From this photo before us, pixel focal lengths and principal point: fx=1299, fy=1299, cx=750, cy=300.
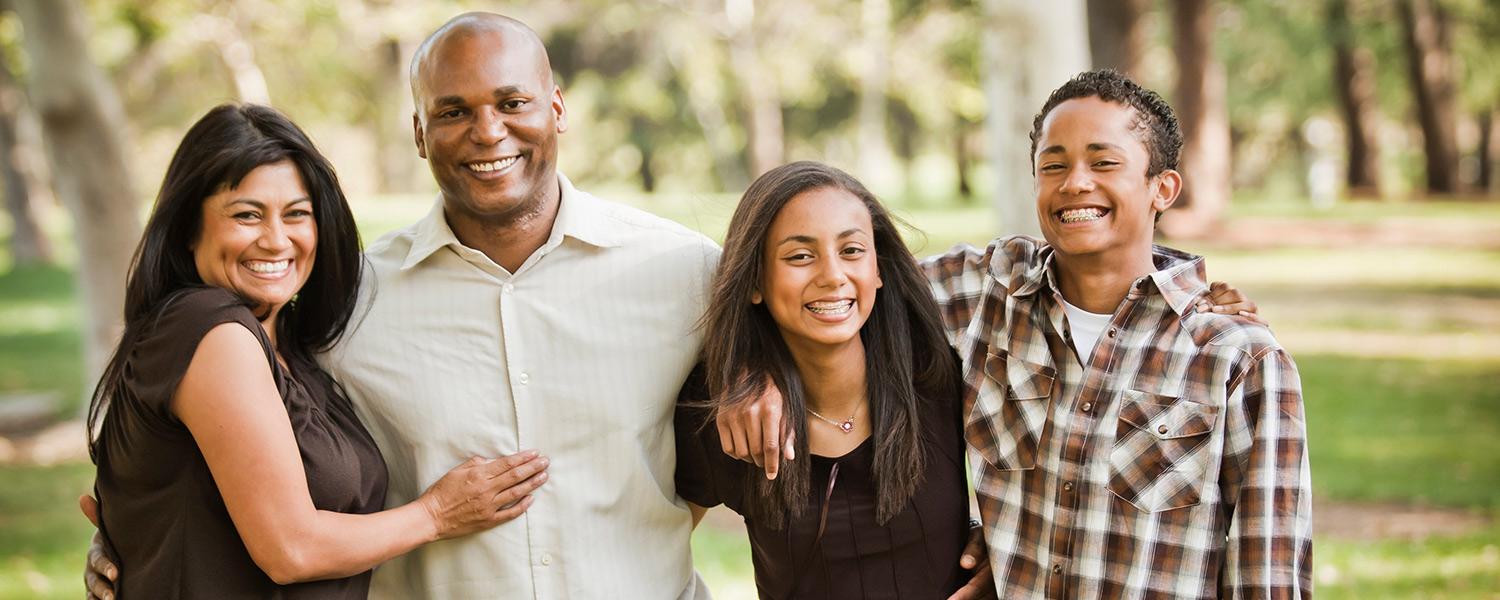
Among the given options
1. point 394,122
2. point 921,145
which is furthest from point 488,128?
point 921,145

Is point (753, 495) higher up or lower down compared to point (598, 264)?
lower down

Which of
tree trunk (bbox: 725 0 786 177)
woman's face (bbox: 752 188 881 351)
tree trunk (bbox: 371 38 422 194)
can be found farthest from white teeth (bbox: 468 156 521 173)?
tree trunk (bbox: 725 0 786 177)

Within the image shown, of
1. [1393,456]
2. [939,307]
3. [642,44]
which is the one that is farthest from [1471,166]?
[939,307]

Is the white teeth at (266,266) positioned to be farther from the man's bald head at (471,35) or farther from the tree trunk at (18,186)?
the tree trunk at (18,186)

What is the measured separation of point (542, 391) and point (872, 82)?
3068cm

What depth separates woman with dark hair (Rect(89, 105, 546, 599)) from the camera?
9.21ft

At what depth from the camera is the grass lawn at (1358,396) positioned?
23.7 ft

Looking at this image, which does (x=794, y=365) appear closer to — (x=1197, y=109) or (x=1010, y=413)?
(x=1010, y=413)

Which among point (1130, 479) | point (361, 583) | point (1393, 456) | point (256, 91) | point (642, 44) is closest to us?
point (1130, 479)

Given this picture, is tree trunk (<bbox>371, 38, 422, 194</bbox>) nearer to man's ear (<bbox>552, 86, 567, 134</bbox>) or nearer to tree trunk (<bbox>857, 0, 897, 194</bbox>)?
tree trunk (<bbox>857, 0, 897, 194</bbox>)

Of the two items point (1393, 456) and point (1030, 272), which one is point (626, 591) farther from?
point (1393, 456)

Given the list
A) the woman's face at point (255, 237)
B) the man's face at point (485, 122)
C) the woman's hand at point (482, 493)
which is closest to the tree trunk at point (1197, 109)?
the man's face at point (485, 122)

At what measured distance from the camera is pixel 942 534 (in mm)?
3234

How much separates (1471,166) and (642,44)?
28631 mm
